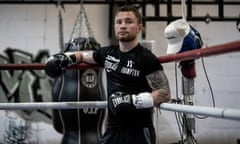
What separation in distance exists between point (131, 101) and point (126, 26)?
1.18 ft

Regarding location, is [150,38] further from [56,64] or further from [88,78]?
[56,64]

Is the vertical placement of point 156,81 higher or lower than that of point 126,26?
lower

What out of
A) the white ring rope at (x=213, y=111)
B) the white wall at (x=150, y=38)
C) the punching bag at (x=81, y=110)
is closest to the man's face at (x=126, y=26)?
the white ring rope at (x=213, y=111)

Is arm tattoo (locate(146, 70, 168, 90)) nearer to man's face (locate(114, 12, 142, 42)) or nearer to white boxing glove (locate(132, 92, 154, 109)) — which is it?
white boxing glove (locate(132, 92, 154, 109))

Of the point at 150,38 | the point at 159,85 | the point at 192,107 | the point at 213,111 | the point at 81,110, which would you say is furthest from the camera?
the point at 150,38

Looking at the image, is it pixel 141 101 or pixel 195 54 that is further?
pixel 141 101

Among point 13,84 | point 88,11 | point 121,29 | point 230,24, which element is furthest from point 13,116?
point 121,29

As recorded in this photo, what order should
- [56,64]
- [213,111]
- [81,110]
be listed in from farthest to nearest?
[81,110]
[56,64]
[213,111]

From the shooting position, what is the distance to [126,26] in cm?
171

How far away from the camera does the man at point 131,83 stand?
1650 millimetres

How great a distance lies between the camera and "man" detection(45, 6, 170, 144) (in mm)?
1650

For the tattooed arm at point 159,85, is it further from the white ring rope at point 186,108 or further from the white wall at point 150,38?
the white wall at point 150,38

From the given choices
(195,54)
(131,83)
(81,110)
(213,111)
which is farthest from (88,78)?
(213,111)

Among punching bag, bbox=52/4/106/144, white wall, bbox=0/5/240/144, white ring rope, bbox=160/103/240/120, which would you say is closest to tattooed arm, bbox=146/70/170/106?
white ring rope, bbox=160/103/240/120
